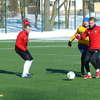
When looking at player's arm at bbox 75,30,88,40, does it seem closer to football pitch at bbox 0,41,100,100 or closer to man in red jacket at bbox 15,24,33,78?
football pitch at bbox 0,41,100,100

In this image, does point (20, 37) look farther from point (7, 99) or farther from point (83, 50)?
point (7, 99)

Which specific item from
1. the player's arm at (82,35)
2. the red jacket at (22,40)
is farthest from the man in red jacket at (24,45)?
the player's arm at (82,35)

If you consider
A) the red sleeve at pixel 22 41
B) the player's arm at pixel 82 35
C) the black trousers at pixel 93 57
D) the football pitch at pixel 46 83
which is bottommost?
the football pitch at pixel 46 83

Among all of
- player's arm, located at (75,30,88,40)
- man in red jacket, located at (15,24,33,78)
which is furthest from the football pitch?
player's arm, located at (75,30,88,40)

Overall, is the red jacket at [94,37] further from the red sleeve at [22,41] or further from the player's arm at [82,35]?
the red sleeve at [22,41]

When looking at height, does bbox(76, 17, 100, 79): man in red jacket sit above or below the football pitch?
above

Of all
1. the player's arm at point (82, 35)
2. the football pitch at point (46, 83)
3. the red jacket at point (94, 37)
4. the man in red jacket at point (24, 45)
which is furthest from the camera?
the man in red jacket at point (24, 45)

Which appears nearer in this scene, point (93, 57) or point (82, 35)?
point (93, 57)

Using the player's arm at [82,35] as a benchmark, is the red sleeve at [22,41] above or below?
below

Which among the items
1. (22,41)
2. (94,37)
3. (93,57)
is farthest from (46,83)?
(94,37)

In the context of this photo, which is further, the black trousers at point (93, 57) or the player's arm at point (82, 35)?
the player's arm at point (82, 35)

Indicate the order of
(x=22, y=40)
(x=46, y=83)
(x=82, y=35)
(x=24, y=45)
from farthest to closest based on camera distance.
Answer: (x=24, y=45), (x=22, y=40), (x=82, y=35), (x=46, y=83)

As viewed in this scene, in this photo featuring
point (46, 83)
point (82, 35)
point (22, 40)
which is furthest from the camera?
point (22, 40)

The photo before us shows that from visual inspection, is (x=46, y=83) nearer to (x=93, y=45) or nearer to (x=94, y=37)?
(x=93, y=45)
